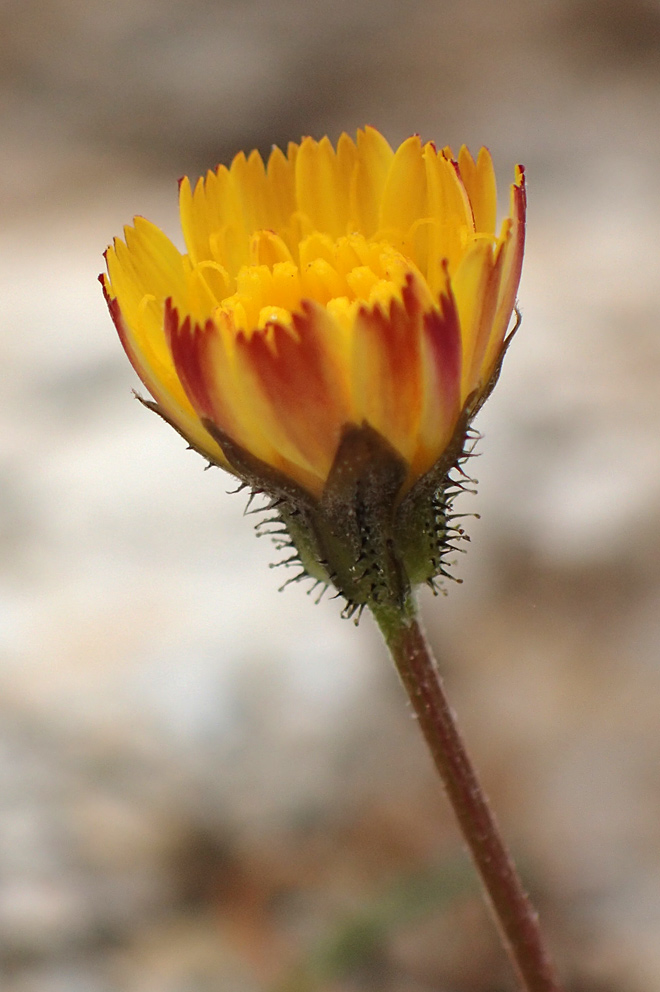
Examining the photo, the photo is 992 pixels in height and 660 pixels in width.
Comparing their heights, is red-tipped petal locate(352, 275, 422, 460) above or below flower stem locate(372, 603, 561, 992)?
above

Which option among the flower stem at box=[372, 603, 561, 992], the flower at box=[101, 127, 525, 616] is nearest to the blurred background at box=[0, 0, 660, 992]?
the flower stem at box=[372, 603, 561, 992]

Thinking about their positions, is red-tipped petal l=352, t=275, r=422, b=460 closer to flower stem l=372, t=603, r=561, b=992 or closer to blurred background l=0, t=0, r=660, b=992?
flower stem l=372, t=603, r=561, b=992

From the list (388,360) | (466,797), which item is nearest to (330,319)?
(388,360)

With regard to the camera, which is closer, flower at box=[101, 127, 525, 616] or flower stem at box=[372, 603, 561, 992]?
flower at box=[101, 127, 525, 616]

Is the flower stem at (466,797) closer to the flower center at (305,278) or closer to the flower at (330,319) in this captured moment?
the flower at (330,319)

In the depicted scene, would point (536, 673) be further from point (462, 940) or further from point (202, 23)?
point (202, 23)

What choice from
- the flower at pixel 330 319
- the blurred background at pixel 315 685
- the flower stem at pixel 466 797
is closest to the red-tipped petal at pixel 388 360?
the flower at pixel 330 319

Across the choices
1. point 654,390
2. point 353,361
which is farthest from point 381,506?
point 654,390

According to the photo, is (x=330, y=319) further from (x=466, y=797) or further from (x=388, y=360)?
(x=466, y=797)

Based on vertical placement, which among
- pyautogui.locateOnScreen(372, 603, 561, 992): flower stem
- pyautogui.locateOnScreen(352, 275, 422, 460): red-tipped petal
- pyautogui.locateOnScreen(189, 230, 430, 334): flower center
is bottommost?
pyautogui.locateOnScreen(372, 603, 561, 992): flower stem
